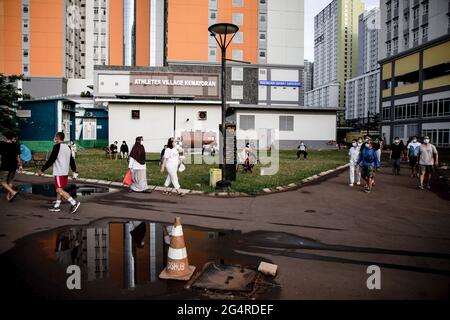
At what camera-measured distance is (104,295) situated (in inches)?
159

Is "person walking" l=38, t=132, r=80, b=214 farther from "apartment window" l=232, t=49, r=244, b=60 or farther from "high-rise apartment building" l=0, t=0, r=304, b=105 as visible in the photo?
"apartment window" l=232, t=49, r=244, b=60

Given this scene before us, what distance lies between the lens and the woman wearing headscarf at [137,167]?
36.2 ft

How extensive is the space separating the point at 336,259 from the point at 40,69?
206 ft

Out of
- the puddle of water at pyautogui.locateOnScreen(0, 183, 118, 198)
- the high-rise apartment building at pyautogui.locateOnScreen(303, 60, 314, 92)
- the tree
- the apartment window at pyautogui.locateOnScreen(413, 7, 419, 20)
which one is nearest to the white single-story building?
the tree

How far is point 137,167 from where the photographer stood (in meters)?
11.0

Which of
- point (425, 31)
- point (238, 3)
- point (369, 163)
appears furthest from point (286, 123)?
point (369, 163)

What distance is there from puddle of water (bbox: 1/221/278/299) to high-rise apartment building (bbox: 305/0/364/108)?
145022mm

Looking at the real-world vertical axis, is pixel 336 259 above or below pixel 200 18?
below

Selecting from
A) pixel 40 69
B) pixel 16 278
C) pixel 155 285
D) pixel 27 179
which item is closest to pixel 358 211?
pixel 155 285

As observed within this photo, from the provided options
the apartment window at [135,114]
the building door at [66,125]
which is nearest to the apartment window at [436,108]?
the apartment window at [135,114]

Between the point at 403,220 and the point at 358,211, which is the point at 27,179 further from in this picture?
the point at 403,220

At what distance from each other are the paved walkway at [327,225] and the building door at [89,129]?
33004 mm

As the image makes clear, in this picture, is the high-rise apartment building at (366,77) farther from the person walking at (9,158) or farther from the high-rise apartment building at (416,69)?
the person walking at (9,158)
